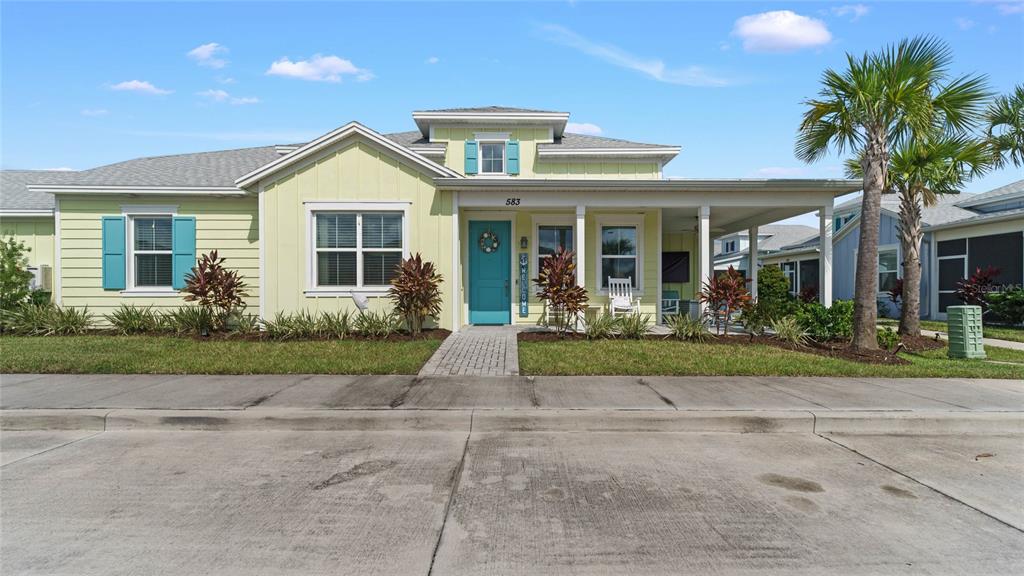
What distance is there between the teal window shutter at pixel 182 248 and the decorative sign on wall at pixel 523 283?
297 inches

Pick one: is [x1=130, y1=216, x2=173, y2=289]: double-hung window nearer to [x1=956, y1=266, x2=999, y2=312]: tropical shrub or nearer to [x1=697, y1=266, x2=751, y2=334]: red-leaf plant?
[x1=697, y1=266, x2=751, y2=334]: red-leaf plant

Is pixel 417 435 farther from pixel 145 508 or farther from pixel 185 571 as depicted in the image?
pixel 185 571

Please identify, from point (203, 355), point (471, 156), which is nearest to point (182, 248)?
point (203, 355)

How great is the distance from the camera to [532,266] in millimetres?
13781

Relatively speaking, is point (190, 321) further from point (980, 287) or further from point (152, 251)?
point (980, 287)

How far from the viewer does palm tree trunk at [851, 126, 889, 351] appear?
32.8ft

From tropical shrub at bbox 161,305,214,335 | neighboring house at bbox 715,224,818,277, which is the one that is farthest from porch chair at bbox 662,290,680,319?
neighboring house at bbox 715,224,818,277

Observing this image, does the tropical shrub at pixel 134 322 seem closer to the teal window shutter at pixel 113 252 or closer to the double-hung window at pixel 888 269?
the teal window shutter at pixel 113 252

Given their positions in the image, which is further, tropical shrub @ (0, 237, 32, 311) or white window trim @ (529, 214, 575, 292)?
white window trim @ (529, 214, 575, 292)

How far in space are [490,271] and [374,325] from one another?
3.58 metres

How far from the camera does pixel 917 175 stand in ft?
41.2

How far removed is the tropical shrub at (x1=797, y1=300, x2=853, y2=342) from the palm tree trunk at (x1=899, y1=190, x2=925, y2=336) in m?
2.16

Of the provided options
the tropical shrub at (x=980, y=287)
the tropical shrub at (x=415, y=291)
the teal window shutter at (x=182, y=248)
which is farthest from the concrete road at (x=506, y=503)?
the tropical shrub at (x=980, y=287)

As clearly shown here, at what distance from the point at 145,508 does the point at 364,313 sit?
805cm
